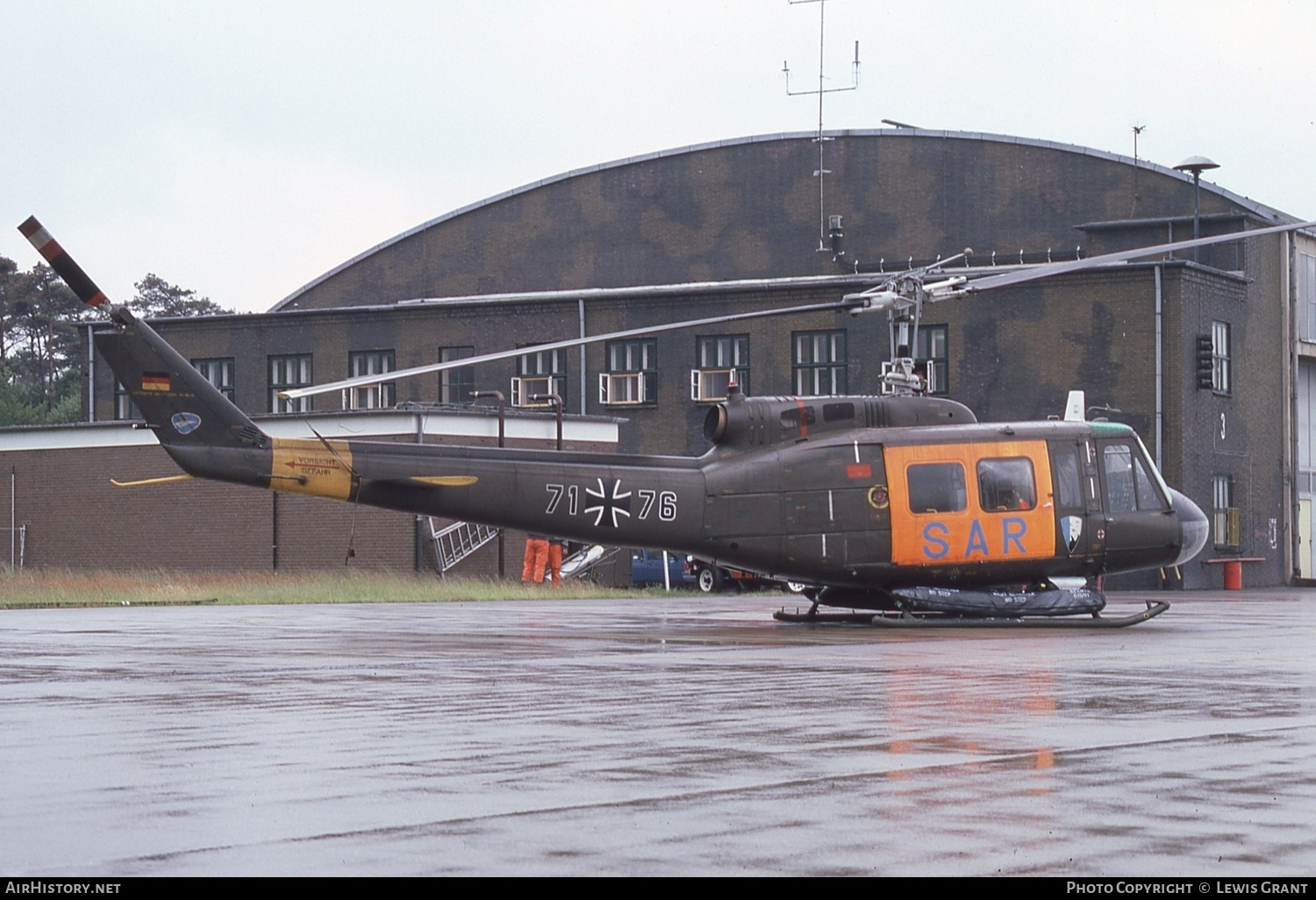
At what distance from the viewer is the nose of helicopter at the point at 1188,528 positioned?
73.0 ft

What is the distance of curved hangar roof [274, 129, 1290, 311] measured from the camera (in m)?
53.8

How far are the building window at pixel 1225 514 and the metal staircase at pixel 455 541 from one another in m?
19.3

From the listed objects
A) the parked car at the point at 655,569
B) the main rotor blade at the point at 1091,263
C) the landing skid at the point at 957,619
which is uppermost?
the main rotor blade at the point at 1091,263

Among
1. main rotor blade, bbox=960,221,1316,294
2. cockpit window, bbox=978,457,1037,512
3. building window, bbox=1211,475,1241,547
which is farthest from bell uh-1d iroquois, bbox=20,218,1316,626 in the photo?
building window, bbox=1211,475,1241,547

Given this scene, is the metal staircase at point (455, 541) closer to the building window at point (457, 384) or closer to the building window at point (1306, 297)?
the building window at point (457, 384)

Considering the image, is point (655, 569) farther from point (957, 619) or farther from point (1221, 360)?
point (957, 619)

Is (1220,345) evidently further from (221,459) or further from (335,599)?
(221,459)

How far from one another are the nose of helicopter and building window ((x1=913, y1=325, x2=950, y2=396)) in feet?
87.7

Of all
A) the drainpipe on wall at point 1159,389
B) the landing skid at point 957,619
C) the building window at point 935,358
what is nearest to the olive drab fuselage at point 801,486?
the landing skid at point 957,619

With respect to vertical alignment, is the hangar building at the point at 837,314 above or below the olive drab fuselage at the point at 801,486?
above

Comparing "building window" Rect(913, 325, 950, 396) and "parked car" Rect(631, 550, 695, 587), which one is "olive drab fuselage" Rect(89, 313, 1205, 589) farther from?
"building window" Rect(913, 325, 950, 396)

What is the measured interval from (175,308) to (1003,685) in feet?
326

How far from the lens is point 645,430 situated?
5322 cm

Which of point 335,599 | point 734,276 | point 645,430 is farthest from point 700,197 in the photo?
point 335,599
